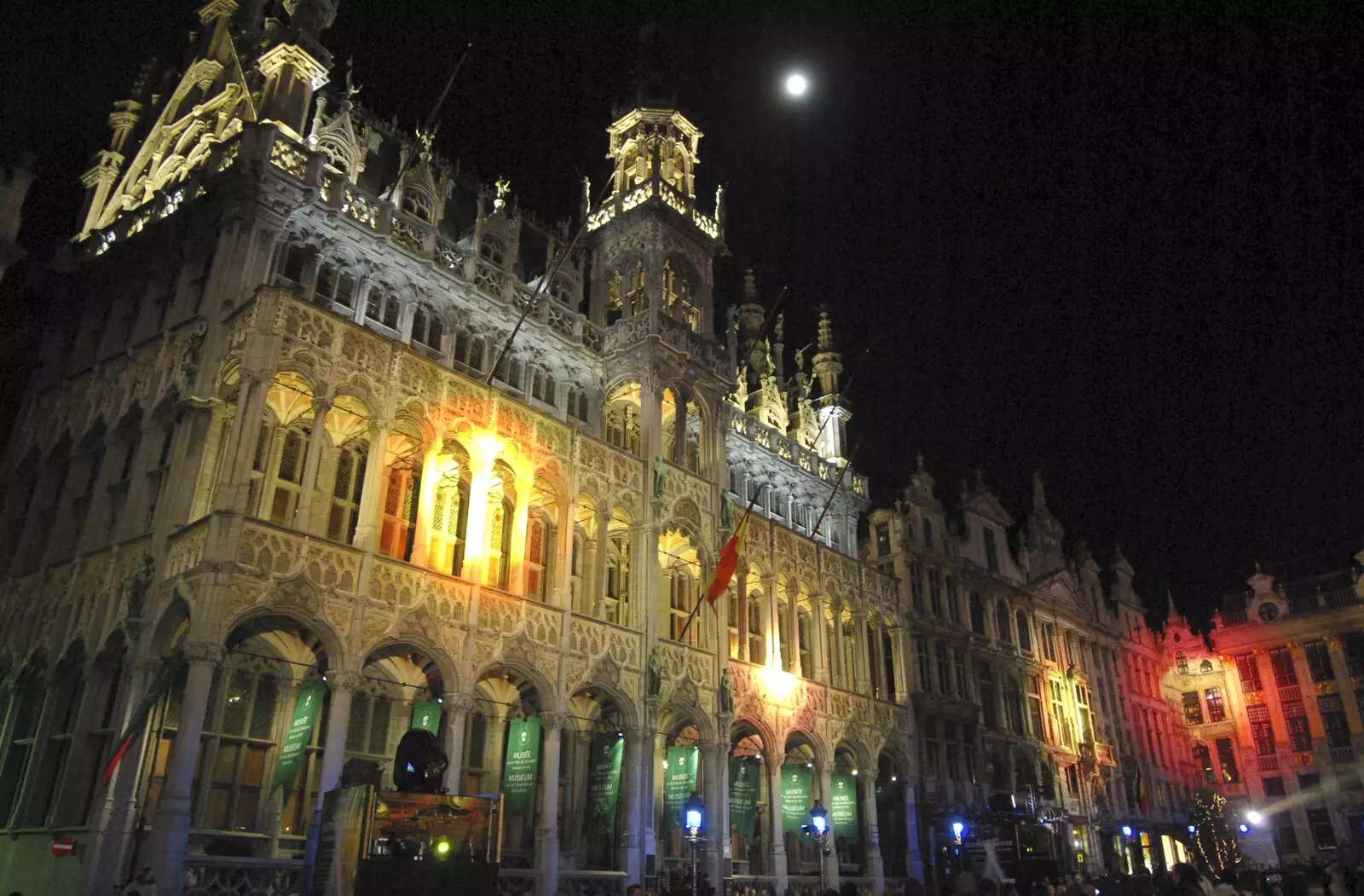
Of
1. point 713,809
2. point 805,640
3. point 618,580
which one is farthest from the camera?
point 805,640

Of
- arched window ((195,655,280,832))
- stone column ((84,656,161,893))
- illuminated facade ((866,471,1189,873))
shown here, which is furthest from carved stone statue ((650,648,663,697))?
illuminated facade ((866,471,1189,873))

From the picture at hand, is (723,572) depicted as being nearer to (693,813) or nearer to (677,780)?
(677,780)

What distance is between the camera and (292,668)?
23297mm

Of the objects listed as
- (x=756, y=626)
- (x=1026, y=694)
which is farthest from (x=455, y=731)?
(x=1026, y=694)

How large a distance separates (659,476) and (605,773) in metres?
8.81

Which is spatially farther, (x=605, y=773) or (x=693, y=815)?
(x=605, y=773)

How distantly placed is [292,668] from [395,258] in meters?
11.2

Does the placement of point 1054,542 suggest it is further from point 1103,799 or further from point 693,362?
point 693,362

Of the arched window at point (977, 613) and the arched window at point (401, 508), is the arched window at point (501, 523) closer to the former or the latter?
the arched window at point (401, 508)

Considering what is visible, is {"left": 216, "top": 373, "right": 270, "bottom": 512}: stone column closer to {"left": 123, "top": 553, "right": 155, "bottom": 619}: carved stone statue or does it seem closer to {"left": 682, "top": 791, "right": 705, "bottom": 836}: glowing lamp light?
{"left": 123, "top": 553, "right": 155, "bottom": 619}: carved stone statue

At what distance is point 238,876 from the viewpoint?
17.9 metres

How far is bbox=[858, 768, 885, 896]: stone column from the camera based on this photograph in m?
32.5

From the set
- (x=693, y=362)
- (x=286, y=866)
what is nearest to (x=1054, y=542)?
(x=693, y=362)

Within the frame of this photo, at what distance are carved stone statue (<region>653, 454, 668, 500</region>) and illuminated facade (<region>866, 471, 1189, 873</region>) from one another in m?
16.5
